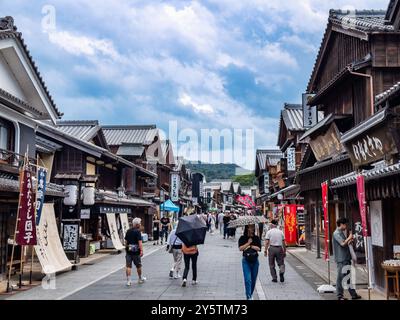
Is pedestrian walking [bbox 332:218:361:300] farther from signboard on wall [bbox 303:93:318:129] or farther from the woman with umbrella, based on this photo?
signboard on wall [bbox 303:93:318:129]

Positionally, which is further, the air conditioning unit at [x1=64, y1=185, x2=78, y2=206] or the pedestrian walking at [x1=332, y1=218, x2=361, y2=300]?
the air conditioning unit at [x1=64, y1=185, x2=78, y2=206]

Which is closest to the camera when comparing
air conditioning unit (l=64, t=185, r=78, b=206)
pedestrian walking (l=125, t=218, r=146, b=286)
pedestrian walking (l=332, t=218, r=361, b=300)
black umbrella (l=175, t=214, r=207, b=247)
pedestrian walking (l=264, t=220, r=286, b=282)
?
pedestrian walking (l=332, t=218, r=361, b=300)

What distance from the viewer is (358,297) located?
11.3 meters

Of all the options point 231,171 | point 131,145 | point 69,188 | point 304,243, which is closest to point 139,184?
point 131,145

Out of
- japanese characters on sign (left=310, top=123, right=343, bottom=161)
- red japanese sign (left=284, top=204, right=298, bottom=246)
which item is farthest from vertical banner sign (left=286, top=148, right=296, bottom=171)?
japanese characters on sign (left=310, top=123, right=343, bottom=161)

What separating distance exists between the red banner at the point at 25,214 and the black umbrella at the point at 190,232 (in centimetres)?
417

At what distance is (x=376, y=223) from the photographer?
1241cm

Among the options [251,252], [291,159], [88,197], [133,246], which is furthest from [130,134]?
[251,252]

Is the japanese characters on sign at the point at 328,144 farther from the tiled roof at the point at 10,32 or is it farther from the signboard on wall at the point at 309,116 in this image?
the tiled roof at the point at 10,32

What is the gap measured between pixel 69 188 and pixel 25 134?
11.1 ft

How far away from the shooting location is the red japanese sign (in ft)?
91.3

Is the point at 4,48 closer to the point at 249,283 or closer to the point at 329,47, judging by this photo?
the point at 249,283

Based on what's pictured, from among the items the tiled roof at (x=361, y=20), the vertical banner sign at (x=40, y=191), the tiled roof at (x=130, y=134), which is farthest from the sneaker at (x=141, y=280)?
the tiled roof at (x=130, y=134)

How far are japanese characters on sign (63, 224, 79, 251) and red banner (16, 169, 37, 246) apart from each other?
20.6 ft
